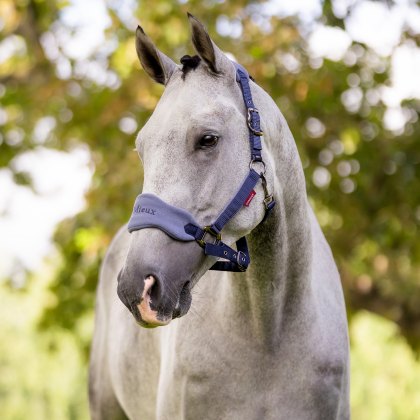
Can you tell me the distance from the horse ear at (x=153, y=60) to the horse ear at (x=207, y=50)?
0.21m

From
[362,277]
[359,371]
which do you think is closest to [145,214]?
[362,277]

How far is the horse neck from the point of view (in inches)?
133

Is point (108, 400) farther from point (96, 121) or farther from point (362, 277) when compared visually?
point (362, 277)

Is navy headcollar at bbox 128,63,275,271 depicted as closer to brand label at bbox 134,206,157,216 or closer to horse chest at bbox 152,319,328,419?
brand label at bbox 134,206,157,216

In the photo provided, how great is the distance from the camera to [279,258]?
3.45m

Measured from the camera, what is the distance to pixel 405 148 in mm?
9242

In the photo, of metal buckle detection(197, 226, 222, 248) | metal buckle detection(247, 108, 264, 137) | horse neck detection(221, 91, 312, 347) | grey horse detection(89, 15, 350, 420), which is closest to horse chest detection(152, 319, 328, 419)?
grey horse detection(89, 15, 350, 420)

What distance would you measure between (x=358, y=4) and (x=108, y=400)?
3651 millimetres

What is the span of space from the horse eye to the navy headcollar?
17cm

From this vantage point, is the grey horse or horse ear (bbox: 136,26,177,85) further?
horse ear (bbox: 136,26,177,85)

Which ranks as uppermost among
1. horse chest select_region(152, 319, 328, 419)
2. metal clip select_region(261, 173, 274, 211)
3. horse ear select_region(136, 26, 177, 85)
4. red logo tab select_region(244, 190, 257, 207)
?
horse ear select_region(136, 26, 177, 85)

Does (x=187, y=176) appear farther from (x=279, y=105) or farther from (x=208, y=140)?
(x=279, y=105)

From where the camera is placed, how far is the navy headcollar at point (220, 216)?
2.94 m

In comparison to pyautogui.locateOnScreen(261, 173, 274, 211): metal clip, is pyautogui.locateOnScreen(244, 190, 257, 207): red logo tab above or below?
above
